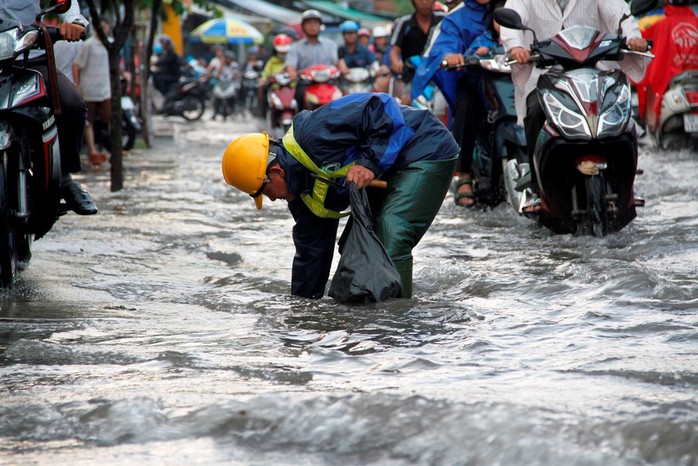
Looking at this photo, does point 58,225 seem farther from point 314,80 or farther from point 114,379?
point 314,80

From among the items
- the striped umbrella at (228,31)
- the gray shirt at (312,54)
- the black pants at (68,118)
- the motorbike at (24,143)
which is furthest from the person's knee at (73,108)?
the striped umbrella at (228,31)

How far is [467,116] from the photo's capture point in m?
8.79

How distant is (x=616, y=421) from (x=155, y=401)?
4.22 ft

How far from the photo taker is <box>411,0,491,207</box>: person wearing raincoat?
28.9 feet

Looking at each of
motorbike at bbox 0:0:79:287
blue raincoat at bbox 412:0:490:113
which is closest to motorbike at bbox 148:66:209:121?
blue raincoat at bbox 412:0:490:113

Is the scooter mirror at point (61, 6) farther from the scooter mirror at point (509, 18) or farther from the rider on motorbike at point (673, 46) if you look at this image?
the rider on motorbike at point (673, 46)

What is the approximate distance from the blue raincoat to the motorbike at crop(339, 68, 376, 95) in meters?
8.56

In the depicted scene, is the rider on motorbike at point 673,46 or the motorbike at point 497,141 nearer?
the motorbike at point 497,141

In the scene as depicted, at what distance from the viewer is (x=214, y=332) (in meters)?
4.59

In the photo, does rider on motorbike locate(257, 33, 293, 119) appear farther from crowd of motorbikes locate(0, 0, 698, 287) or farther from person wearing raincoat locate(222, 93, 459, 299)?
person wearing raincoat locate(222, 93, 459, 299)

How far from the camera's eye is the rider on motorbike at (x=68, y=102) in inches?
228

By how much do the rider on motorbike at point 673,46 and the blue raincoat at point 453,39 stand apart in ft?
13.8

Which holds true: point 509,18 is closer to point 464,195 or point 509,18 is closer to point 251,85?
point 464,195

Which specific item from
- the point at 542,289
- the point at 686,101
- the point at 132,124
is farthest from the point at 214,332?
the point at 132,124
